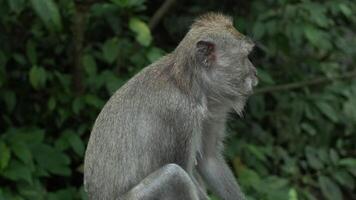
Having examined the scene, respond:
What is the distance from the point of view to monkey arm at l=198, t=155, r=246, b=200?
5312 millimetres

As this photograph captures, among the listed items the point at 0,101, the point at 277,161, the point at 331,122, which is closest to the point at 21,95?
the point at 0,101

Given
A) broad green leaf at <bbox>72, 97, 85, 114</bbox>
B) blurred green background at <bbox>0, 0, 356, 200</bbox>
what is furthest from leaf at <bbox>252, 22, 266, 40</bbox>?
broad green leaf at <bbox>72, 97, 85, 114</bbox>

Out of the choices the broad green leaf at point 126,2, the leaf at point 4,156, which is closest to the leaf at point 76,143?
the leaf at point 4,156

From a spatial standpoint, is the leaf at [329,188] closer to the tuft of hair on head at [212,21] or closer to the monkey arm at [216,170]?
the monkey arm at [216,170]

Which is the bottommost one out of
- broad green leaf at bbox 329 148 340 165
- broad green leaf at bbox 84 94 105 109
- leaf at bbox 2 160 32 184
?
broad green leaf at bbox 329 148 340 165

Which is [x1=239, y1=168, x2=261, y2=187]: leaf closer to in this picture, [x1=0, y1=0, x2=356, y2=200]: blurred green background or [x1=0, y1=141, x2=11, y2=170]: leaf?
[x1=0, y1=0, x2=356, y2=200]: blurred green background

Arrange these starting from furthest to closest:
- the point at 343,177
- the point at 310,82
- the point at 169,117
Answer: the point at 310,82 → the point at 343,177 → the point at 169,117

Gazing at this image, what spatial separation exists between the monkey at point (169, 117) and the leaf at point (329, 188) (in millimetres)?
2357

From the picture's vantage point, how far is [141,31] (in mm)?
6105

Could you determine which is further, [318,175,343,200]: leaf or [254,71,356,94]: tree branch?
[254,71,356,94]: tree branch

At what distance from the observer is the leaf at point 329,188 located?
7.18 metres

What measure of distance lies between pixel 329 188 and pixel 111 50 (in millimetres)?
2149

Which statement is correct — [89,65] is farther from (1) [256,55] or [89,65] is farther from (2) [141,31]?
(1) [256,55]

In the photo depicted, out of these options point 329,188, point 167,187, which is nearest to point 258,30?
point 329,188
